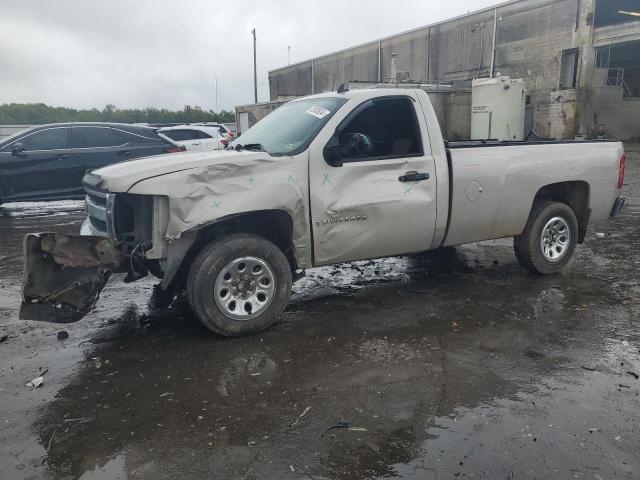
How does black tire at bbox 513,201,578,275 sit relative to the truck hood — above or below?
below

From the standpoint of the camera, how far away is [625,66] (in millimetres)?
30078

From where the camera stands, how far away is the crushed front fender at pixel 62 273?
12.3ft

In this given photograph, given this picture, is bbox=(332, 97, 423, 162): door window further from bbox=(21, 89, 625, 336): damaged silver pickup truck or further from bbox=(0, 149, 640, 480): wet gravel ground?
bbox=(0, 149, 640, 480): wet gravel ground

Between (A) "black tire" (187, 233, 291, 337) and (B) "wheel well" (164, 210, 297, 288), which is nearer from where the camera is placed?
(A) "black tire" (187, 233, 291, 337)

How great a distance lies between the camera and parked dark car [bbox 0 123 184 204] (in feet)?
31.8

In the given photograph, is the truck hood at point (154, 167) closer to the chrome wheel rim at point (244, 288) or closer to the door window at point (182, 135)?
the chrome wheel rim at point (244, 288)

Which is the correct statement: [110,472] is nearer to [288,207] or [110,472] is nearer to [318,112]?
[288,207]

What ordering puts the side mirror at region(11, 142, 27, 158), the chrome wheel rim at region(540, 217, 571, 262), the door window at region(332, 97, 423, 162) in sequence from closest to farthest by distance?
the door window at region(332, 97, 423, 162)
the chrome wheel rim at region(540, 217, 571, 262)
the side mirror at region(11, 142, 27, 158)

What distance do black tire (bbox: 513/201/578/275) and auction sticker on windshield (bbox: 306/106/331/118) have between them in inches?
106

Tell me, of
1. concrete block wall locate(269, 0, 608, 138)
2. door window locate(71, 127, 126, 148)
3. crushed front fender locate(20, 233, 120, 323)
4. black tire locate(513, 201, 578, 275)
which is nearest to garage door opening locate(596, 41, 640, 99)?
concrete block wall locate(269, 0, 608, 138)

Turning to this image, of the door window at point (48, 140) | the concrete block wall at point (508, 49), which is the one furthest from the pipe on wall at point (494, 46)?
the door window at point (48, 140)

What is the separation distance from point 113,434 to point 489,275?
4520 millimetres

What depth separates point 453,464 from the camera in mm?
2684

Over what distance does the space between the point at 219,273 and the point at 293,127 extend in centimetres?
158
